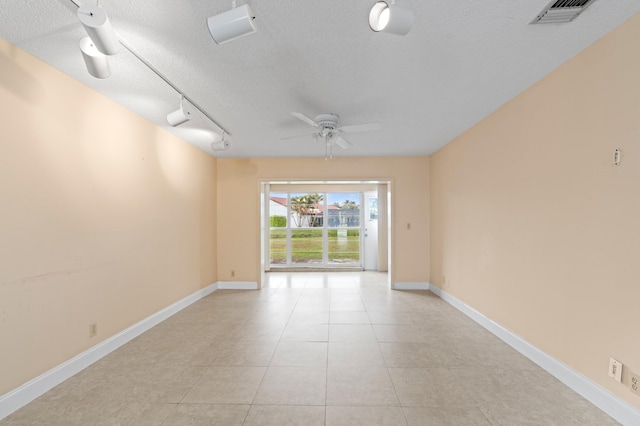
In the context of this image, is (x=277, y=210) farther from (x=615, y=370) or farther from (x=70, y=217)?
(x=615, y=370)

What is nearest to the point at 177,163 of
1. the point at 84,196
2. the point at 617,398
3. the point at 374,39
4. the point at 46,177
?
the point at 84,196

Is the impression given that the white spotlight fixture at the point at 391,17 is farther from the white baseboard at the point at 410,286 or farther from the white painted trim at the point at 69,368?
the white baseboard at the point at 410,286

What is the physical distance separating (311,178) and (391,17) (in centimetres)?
401

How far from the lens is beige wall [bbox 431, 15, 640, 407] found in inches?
69.5

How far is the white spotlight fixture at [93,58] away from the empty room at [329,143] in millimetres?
10

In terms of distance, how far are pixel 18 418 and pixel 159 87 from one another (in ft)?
8.59

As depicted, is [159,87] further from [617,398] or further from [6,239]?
[617,398]

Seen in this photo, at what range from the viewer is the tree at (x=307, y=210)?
7.77 m

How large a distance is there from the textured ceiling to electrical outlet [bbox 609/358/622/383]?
2122mm

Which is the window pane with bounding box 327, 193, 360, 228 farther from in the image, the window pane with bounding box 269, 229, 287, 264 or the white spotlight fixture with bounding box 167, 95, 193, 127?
the white spotlight fixture with bounding box 167, 95, 193, 127

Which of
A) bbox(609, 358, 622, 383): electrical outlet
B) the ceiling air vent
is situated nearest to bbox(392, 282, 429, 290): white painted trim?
bbox(609, 358, 622, 383): electrical outlet

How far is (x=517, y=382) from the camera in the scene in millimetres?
2262

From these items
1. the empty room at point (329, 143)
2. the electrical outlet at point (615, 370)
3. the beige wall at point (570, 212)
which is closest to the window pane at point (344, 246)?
the empty room at point (329, 143)

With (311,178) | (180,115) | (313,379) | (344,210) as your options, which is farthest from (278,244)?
(313,379)
